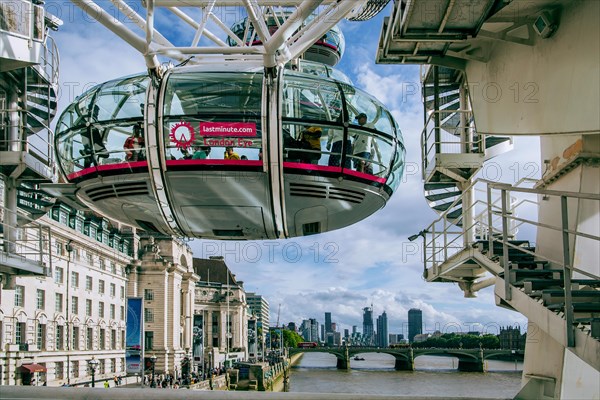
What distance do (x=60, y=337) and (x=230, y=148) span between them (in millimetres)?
47949

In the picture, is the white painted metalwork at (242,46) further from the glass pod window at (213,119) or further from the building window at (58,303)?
the building window at (58,303)

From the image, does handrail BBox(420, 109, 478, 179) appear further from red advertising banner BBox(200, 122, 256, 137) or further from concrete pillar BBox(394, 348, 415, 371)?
concrete pillar BBox(394, 348, 415, 371)

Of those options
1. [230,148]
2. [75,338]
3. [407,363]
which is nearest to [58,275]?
[75,338]

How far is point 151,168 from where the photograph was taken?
908 centimetres

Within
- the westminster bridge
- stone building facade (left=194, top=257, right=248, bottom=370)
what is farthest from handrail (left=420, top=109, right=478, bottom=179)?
the westminster bridge

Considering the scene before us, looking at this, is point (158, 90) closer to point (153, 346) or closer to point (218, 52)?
point (218, 52)

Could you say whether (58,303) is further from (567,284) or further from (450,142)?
(567,284)

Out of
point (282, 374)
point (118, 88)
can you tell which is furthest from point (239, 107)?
point (282, 374)

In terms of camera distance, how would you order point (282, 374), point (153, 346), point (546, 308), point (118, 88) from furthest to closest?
1. point (282, 374)
2. point (153, 346)
3. point (118, 88)
4. point (546, 308)

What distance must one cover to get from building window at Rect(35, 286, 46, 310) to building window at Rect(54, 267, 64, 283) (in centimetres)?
258

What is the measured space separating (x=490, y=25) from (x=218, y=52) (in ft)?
11.5

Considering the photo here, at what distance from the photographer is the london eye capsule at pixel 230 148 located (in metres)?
8.91

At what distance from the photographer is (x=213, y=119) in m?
8.91

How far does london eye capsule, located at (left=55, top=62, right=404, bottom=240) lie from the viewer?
351 inches
